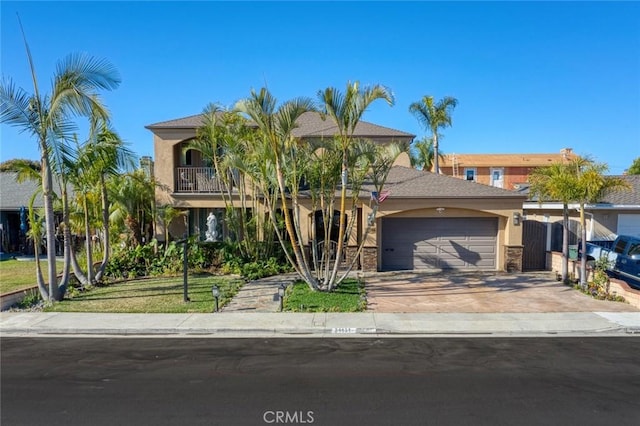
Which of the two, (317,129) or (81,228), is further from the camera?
(317,129)

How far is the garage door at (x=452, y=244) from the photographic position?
16406mm

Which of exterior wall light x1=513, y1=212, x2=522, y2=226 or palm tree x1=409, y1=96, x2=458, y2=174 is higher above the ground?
palm tree x1=409, y1=96, x2=458, y2=174

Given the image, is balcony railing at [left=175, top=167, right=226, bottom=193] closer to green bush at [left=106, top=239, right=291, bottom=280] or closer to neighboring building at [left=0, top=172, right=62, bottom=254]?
green bush at [left=106, top=239, right=291, bottom=280]

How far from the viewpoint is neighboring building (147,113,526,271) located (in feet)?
52.3

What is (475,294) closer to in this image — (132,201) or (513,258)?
(513,258)

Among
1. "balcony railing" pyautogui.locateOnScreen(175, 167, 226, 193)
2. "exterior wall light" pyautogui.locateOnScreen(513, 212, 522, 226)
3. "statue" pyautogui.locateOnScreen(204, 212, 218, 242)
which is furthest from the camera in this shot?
"balcony railing" pyautogui.locateOnScreen(175, 167, 226, 193)

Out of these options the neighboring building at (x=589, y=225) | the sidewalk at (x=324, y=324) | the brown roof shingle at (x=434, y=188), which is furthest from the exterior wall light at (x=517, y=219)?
the sidewalk at (x=324, y=324)

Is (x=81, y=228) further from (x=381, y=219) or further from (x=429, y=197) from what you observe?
(x=429, y=197)

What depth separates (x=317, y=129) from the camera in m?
19.6

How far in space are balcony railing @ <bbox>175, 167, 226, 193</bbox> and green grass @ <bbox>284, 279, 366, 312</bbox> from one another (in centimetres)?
693

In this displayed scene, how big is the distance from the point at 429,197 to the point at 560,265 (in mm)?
5257

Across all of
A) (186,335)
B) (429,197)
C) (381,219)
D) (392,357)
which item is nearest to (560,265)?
Result: (429,197)

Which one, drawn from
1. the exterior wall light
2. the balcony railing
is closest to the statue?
the balcony railing

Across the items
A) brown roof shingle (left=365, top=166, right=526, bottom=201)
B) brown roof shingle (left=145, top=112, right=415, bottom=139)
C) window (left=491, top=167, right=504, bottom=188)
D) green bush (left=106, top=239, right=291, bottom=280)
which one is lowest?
green bush (left=106, top=239, right=291, bottom=280)
